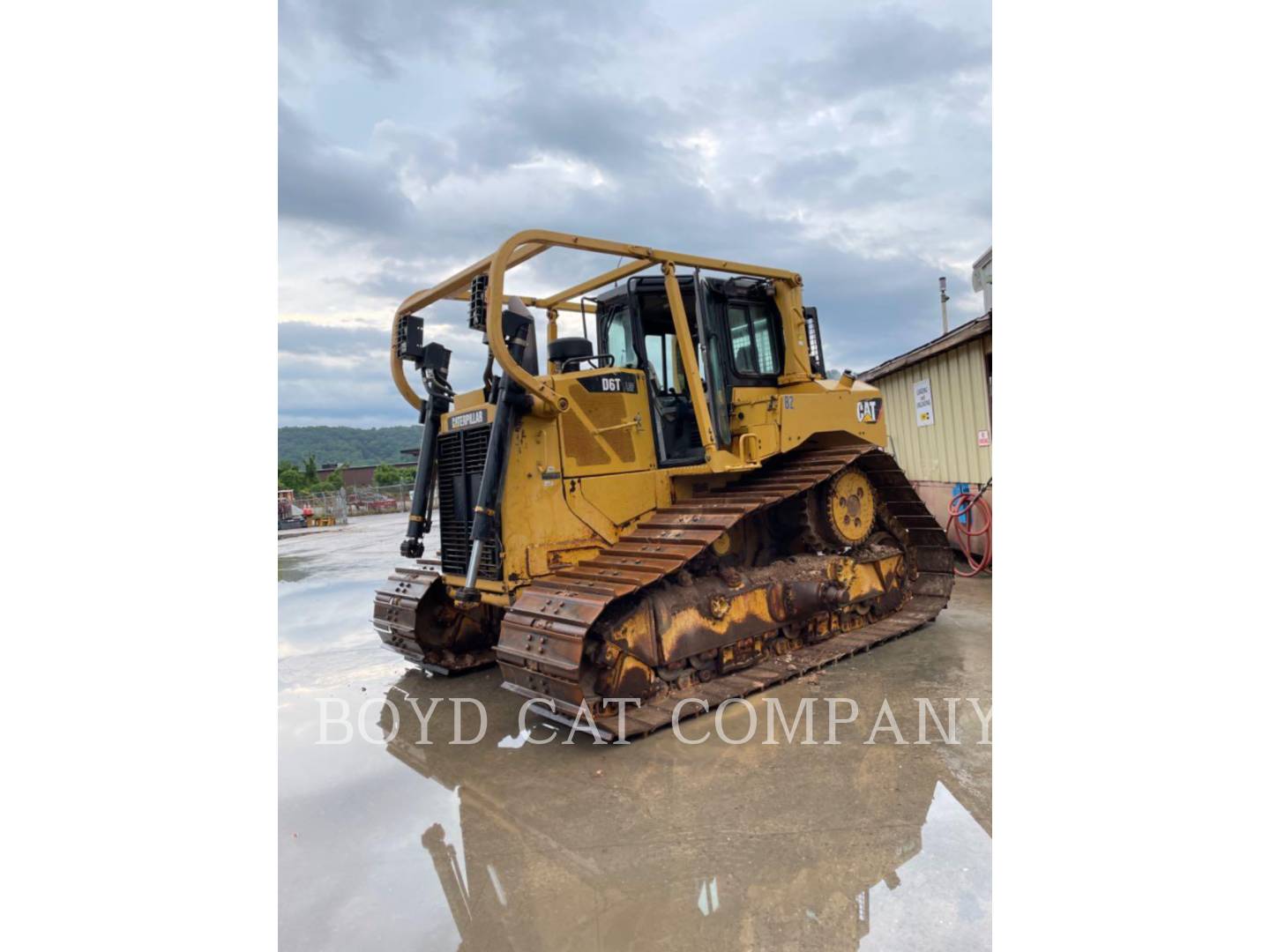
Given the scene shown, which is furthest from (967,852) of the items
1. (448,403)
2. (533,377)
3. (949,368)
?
(949,368)

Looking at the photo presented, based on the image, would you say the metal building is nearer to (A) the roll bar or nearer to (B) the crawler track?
(B) the crawler track

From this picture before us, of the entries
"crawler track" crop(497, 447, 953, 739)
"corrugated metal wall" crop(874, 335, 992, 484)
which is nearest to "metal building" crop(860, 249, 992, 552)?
"corrugated metal wall" crop(874, 335, 992, 484)

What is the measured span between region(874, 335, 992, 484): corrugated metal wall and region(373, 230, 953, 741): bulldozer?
2393 millimetres

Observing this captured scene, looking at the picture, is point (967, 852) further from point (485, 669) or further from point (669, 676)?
point (485, 669)

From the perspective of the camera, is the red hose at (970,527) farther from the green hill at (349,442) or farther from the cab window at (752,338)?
the green hill at (349,442)

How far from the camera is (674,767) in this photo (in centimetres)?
427

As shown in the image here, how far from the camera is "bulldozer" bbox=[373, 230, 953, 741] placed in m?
5.01

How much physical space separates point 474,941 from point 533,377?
3435 mm

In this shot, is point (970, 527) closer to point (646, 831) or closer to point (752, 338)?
point (752, 338)

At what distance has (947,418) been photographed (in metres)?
10.6

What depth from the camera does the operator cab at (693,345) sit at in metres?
6.31

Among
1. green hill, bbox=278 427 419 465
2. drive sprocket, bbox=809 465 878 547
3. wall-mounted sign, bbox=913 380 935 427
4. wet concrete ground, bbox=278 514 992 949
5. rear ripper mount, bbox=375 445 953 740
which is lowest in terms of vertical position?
wet concrete ground, bbox=278 514 992 949

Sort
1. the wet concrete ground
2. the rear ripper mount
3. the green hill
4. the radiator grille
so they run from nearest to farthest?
1. the wet concrete ground
2. the rear ripper mount
3. the radiator grille
4. the green hill

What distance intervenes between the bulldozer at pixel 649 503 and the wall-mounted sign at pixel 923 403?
398 centimetres
